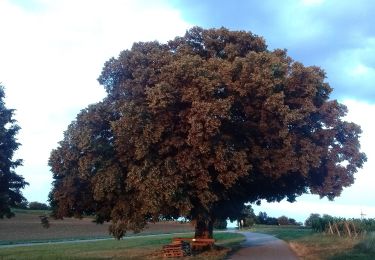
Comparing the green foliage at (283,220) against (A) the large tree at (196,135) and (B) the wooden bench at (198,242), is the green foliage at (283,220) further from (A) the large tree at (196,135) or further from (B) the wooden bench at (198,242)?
(A) the large tree at (196,135)

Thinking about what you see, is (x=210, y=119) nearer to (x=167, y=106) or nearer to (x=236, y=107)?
(x=167, y=106)

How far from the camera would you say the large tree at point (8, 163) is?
2809 cm

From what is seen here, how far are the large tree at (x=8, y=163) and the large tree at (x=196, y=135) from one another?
204cm

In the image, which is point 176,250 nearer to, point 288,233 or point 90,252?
point 90,252

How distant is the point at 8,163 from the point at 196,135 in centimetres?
999

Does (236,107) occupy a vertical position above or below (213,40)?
below

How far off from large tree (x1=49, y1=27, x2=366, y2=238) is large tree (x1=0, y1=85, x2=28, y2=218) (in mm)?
2037

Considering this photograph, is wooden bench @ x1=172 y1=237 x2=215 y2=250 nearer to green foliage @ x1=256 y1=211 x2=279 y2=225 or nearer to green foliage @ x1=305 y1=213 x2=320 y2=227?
green foliage @ x1=305 y1=213 x2=320 y2=227

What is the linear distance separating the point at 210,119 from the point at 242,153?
10.6 ft

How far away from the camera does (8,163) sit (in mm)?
28469

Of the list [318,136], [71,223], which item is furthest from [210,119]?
[71,223]

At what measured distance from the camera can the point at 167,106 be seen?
25312 millimetres

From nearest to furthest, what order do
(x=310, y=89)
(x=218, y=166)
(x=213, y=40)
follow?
1. (x=218, y=166)
2. (x=310, y=89)
3. (x=213, y=40)

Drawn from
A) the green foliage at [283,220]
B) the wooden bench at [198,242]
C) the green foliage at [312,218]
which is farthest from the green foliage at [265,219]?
the wooden bench at [198,242]
